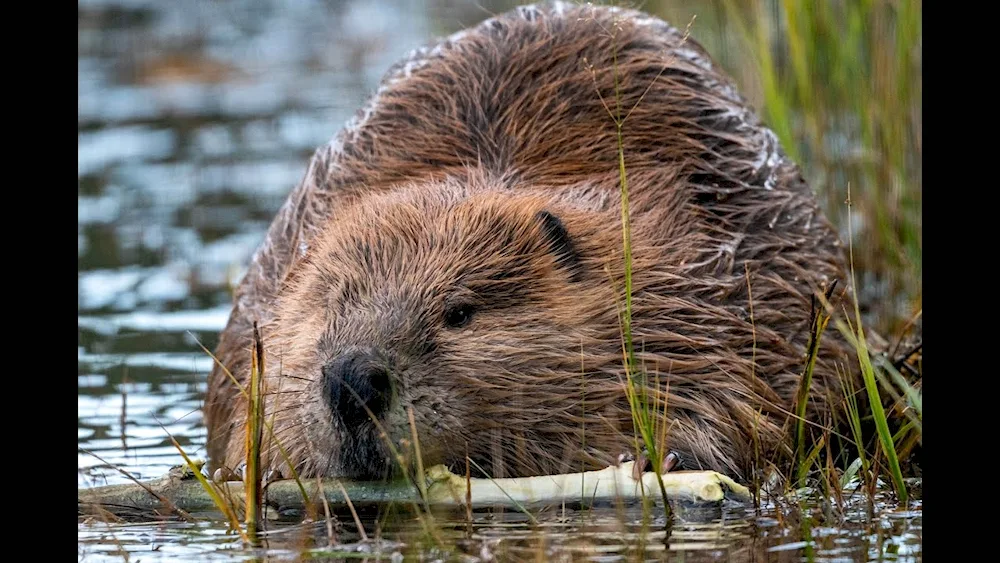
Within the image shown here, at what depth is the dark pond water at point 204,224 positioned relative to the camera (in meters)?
2.97

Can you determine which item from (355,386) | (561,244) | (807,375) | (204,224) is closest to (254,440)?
(355,386)

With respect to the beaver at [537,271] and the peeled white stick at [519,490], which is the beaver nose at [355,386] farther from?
the peeled white stick at [519,490]

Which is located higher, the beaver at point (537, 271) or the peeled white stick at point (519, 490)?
the beaver at point (537, 271)

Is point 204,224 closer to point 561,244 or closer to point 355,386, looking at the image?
point 561,244

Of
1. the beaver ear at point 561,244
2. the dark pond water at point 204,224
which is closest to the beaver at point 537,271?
the beaver ear at point 561,244

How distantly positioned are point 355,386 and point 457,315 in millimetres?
435

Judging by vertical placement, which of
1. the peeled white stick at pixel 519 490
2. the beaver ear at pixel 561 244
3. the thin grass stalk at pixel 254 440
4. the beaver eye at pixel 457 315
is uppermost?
the beaver ear at pixel 561 244

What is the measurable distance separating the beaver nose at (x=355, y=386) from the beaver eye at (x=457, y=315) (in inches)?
12.5
